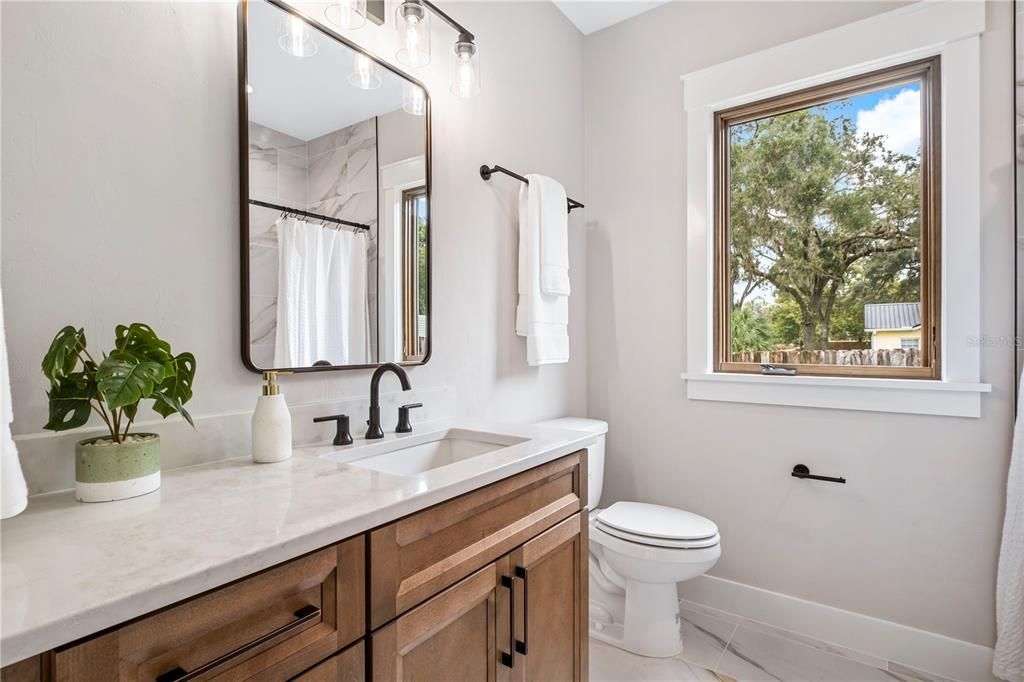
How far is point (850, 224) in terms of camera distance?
1.97 m

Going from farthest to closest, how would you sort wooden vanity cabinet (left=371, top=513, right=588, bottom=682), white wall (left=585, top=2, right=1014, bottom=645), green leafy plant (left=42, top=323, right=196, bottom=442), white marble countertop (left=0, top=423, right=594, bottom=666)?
1. white wall (left=585, top=2, right=1014, bottom=645)
2. wooden vanity cabinet (left=371, top=513, right=588, bottom=682)
3. green leafy plant (left=42, top=323, right=196, bottom=442)
4. white marble countertop (left=0, top=423, right=594, bottom=666)

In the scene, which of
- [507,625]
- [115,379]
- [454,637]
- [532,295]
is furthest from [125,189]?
[532,295]

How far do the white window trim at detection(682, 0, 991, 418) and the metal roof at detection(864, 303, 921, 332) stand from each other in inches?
4.2

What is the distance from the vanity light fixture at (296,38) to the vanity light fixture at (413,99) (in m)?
0.31

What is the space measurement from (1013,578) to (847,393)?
0.69 meters

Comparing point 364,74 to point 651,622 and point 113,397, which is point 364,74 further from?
point 651,622

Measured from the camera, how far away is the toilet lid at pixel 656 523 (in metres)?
1.76

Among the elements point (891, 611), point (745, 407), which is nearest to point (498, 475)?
point (745, 407)

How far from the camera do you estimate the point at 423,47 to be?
1.40m

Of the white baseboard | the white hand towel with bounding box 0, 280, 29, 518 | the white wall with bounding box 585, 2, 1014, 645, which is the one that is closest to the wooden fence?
the white wall with bounding box 585, 2, 1014, 645

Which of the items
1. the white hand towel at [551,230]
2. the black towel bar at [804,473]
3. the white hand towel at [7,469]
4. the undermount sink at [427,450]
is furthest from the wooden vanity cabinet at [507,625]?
the black towel bar at [804,473]

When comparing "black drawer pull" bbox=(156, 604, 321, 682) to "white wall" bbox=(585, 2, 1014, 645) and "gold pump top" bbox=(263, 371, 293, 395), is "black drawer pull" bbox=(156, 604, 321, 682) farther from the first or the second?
"white wall" bbox=(585, 2, 1014, 645)

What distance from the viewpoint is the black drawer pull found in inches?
23.5

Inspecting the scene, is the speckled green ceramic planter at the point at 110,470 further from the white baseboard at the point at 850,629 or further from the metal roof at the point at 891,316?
the metal roof at the point at 891,316
